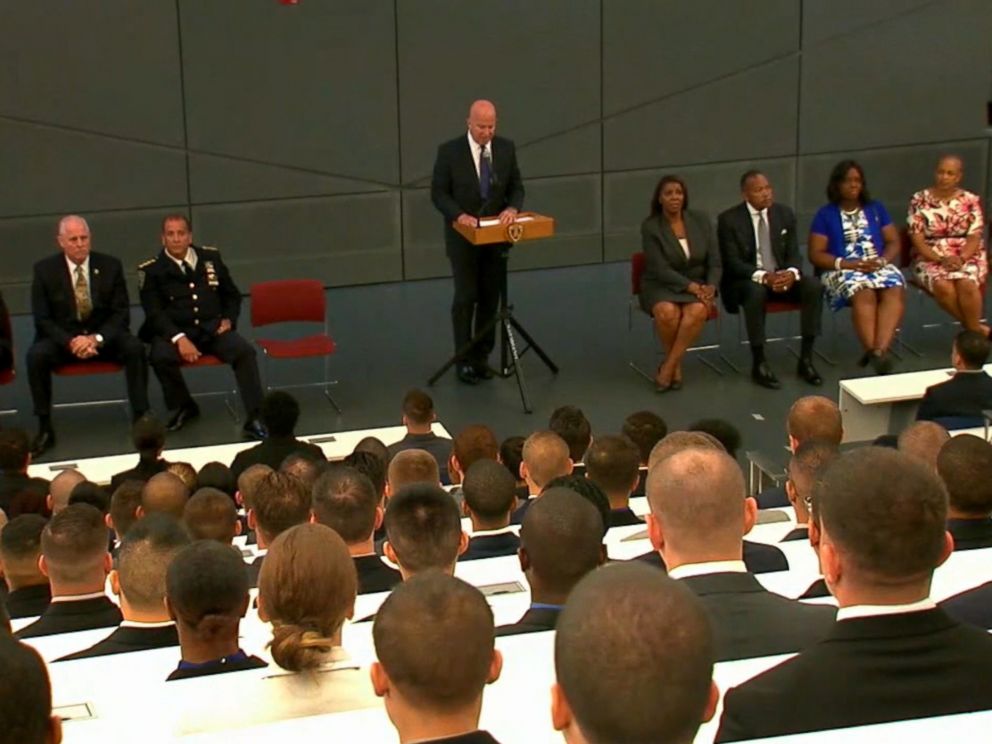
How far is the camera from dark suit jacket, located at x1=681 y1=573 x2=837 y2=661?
323 centimetres

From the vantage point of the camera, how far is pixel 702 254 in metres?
9.27

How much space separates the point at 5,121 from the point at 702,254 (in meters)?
4.74

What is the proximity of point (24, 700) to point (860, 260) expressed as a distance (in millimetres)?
7994

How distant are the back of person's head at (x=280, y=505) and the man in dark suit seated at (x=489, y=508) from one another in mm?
529

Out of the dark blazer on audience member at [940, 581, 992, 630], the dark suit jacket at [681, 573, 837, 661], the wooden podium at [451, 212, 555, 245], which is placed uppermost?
the wooden podium at [451, 212, 555, 245]

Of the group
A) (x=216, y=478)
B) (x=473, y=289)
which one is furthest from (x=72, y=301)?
(x=216, y=478)

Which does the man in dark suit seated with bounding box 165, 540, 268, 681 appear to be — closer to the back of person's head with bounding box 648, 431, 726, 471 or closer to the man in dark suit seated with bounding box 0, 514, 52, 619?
the man in dark suit seated with bounding box 0, 514, 52, 619

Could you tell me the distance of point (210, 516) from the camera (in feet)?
16.3

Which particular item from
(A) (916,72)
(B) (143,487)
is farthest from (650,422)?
(A) (916,72)

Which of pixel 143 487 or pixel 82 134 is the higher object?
pixel 82 134

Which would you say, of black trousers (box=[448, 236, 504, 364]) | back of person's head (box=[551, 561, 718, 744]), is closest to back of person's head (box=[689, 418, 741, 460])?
black trousers (box=[448, 236, 504, 364])

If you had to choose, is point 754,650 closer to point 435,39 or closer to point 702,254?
point 702,254

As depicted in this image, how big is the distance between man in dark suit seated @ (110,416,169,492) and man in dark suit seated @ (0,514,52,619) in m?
1.66

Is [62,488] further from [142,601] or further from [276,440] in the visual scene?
[142,601]
